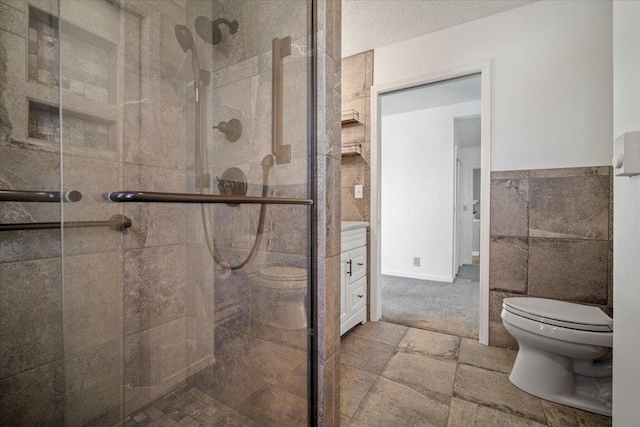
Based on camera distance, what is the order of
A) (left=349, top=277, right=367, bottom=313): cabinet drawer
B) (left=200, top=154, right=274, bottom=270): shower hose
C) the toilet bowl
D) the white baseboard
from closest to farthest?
(left=200, top=154, right=274, bottom=270): shower hose < the toilet bowl < (left=349, top=277, right=367, bottom=313): cabinet drawer < the white baseboard

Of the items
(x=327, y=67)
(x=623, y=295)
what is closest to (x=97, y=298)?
(x=327, y=67)

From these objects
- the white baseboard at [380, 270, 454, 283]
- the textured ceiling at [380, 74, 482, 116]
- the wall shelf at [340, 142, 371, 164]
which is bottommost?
the white baseboard at [380, 270, 454, 283]

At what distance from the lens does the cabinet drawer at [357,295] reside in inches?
87.8

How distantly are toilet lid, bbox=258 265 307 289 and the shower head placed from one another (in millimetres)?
816

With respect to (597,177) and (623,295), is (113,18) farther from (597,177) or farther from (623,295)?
(597,177)

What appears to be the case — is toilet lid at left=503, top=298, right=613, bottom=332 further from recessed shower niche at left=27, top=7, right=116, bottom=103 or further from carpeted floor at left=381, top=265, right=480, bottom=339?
recessed shower niche at left=27, top=7, right=116, bottom=103

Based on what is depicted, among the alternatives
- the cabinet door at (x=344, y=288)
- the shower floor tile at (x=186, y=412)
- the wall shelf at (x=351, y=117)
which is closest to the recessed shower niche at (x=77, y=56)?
the shower floor tile at (x=186, y=412)

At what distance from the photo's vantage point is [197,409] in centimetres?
93

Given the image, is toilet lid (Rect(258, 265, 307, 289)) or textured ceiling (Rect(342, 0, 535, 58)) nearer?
toilet lid (Rect(258, 265, 307, 289))

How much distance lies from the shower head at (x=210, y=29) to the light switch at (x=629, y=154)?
1.37 meters

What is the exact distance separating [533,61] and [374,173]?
133cm

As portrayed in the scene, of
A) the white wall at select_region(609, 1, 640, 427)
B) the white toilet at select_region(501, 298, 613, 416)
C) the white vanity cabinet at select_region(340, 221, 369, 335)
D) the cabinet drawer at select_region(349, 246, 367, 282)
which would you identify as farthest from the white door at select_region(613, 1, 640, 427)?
the cabinet drawer at select_region(349, 246, 367, 282)

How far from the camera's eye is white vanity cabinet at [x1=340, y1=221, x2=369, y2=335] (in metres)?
2.09

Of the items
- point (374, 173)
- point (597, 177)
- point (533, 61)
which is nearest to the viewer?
point (597, 177)
